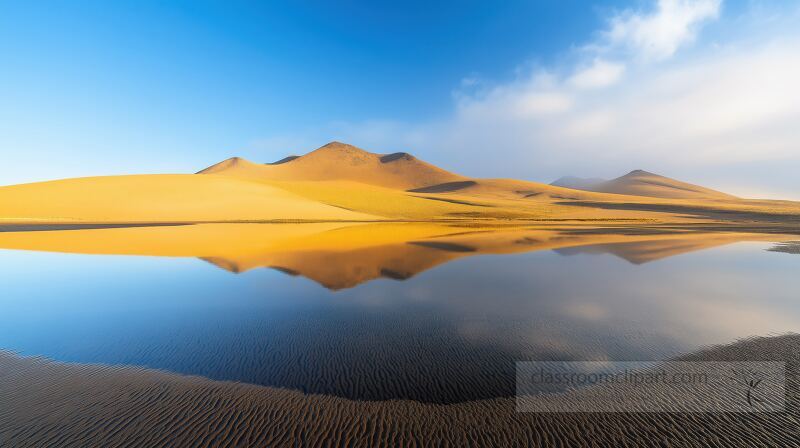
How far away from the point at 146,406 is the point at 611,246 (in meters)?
29.0

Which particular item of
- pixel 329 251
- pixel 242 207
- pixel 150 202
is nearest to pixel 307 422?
pixel 329 251

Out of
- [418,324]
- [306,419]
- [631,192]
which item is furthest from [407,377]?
[631,192]

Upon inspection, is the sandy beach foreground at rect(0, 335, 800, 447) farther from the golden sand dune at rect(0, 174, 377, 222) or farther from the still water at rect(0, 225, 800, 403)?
the golden sand dune at rect(0, 174, 377, 222)

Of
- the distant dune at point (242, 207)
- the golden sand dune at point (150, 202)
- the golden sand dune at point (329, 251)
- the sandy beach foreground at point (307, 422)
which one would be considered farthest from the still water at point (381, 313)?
the distant dune at point (242, 207)

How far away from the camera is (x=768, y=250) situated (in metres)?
23.8

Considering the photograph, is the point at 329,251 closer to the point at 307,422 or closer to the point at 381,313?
the point at 381,313

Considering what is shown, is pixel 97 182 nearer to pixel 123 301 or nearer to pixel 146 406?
pixel 123 301

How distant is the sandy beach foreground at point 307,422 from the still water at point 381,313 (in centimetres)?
51

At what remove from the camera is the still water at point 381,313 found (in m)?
7.05

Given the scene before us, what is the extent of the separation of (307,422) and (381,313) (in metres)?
5.17

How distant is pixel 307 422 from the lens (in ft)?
17.0

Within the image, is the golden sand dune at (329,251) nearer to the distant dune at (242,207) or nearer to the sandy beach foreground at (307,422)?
the sandy beach foreground at (307,422)

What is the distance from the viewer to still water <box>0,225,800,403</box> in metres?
7.05

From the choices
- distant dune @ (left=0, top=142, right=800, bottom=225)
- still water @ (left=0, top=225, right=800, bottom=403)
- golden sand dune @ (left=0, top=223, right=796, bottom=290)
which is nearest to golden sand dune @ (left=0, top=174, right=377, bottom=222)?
distant dune @ (left=0, top=142, right=800, bottom=225)
